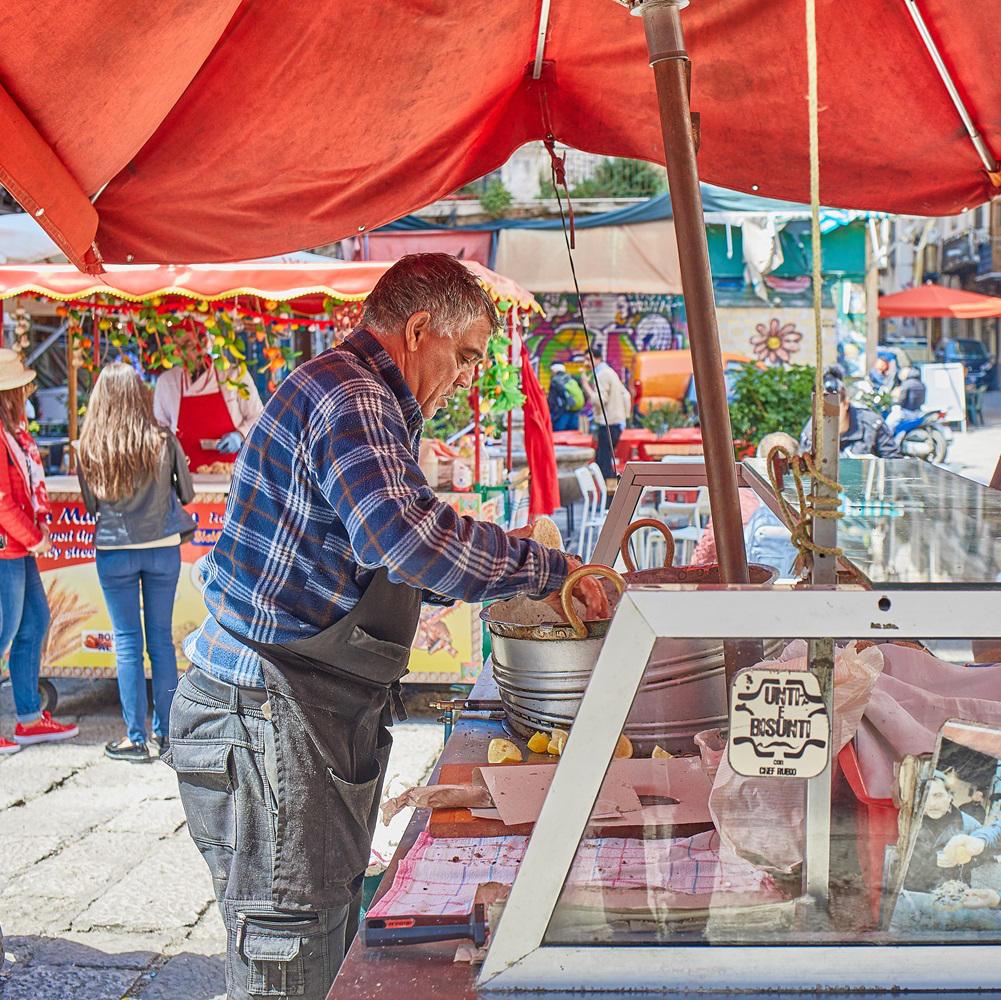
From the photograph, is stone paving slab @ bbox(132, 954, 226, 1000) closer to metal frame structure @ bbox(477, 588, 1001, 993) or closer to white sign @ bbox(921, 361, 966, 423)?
metal frame structure @ bbox(477, 588, 1001, 993)

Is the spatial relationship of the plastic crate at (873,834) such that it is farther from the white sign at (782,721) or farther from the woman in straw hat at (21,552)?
the woman in straw hat at (21,552)

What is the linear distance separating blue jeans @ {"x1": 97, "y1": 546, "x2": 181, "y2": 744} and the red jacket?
0.34 metres

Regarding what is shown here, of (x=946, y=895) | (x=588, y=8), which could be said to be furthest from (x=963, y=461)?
(x=946, y=895)

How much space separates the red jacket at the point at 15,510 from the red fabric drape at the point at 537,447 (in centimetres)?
340

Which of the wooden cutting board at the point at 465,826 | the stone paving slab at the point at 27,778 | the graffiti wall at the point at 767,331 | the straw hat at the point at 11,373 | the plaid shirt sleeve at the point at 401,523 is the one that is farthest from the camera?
the graffiti wall at the point at 767,331

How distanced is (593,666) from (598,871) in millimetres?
386

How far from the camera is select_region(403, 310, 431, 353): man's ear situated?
2.35 meters

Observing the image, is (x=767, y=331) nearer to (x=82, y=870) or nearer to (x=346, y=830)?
(x=82, y=870)

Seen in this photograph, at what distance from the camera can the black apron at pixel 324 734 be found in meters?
2.26

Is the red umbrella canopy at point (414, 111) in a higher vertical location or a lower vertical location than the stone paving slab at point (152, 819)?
higher

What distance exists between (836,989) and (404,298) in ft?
5.12

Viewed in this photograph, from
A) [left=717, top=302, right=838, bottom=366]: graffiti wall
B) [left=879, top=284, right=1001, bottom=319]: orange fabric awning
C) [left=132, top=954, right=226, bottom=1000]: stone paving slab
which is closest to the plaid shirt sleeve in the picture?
[left=132, top=954, right=226, bottom=1000]: stone paving slab

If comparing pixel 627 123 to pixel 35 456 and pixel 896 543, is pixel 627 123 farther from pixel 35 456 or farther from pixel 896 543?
pixel 35 456

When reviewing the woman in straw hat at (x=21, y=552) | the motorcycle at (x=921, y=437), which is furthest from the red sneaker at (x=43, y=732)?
the motorcycle at (x=921, y=437)
